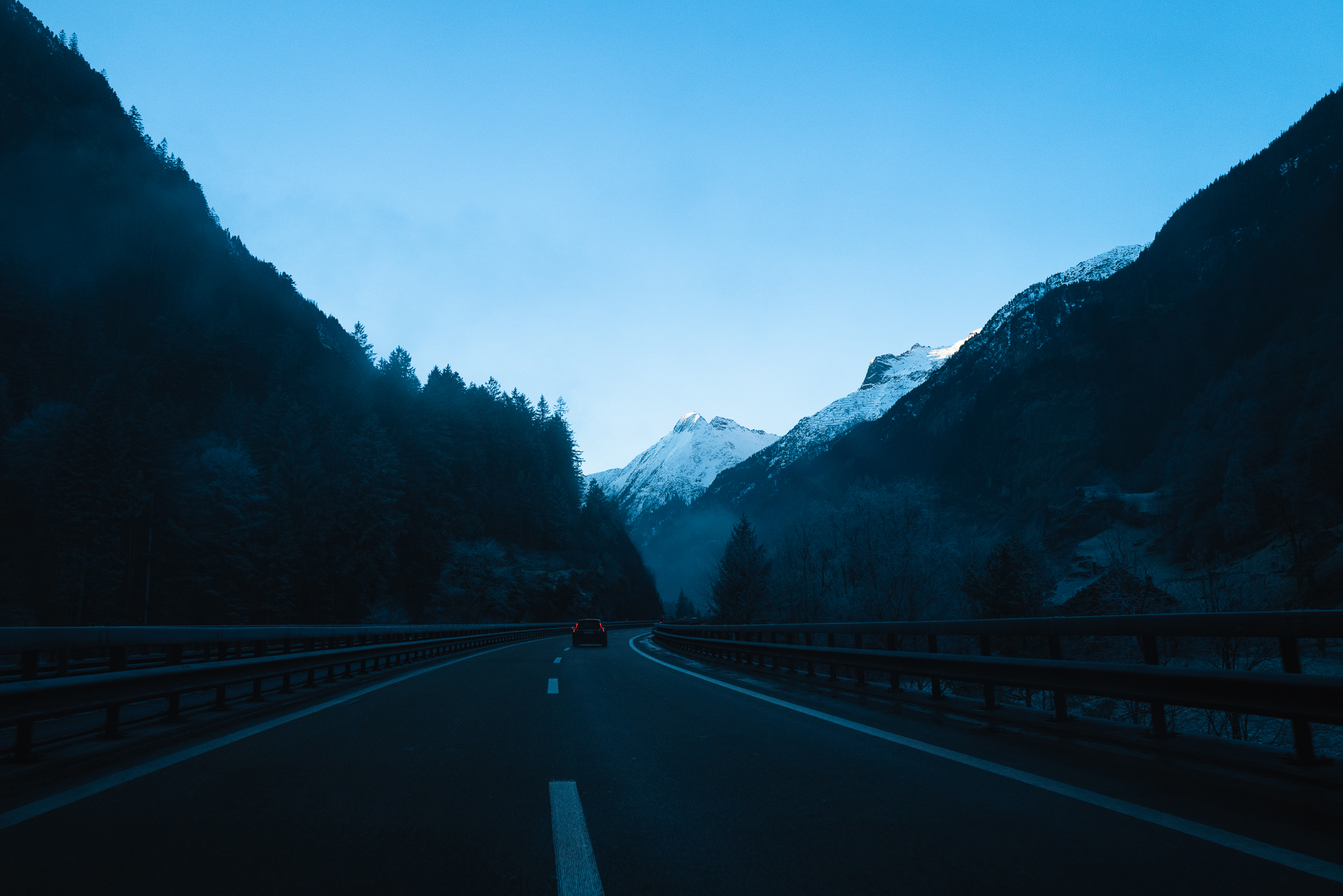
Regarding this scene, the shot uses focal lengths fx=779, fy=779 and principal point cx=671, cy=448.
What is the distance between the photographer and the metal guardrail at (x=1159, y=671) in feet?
12.4

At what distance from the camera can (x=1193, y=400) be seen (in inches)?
4855

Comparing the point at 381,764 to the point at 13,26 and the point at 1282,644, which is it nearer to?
the point at 1282,644

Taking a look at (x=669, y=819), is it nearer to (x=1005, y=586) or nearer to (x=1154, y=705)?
(x=1154, y=705)

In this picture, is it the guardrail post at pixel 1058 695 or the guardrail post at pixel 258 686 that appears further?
the guardrail post at pixel 258 686

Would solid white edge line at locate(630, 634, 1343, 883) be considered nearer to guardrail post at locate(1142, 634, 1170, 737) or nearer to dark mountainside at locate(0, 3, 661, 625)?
guardrail post at locate(1142, 634, 1170, 737)

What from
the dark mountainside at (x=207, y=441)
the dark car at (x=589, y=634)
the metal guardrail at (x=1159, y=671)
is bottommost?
the dark car at (x=589, y=634)

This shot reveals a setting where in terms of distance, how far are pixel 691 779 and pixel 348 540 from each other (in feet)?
193

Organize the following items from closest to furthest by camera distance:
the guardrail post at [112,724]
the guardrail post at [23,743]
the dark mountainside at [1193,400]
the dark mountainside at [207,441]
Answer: the guardrail post at [23,743], the guardrail post at [112,724], the dark mountainside at [207,441], the dark mountainside at [1193,400]

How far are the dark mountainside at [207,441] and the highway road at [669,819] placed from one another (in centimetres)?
5278

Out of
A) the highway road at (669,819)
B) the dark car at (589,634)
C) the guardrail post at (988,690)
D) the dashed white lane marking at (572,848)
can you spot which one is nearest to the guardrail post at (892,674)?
the guardrail post at (988,690)

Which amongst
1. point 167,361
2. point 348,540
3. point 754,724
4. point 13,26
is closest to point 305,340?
point 167,361

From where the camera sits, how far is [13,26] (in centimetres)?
10600

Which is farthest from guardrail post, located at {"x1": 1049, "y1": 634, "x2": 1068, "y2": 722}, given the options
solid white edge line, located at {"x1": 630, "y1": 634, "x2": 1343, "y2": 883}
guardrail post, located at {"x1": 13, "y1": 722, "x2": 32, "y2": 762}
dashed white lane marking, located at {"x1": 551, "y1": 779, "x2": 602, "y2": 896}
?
guardrail post, located at {"x1": 13, "y1": 722, "x2": 32, "y2": 762}

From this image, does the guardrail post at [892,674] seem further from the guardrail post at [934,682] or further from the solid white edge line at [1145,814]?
the solid white edge line at [1145,814]
